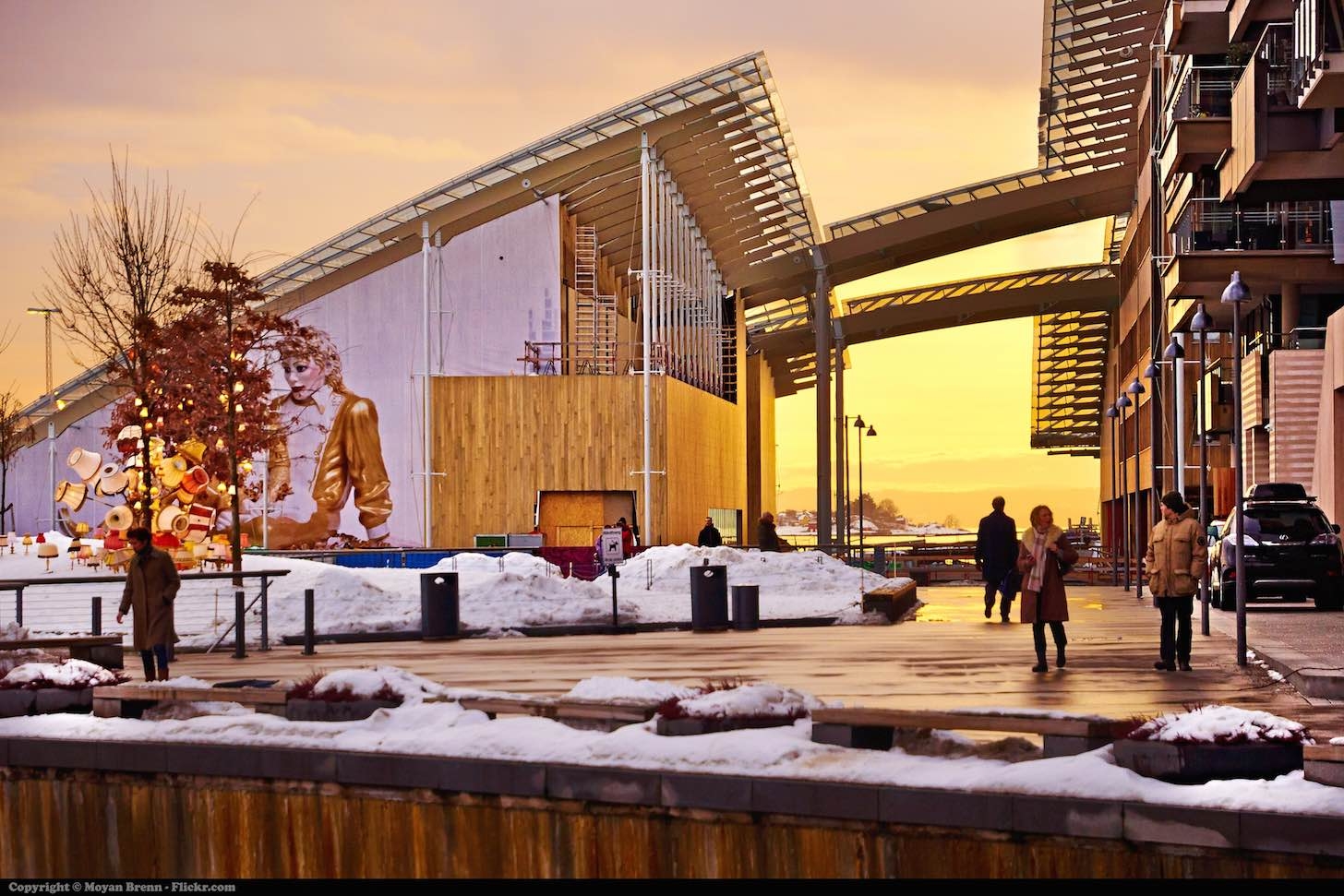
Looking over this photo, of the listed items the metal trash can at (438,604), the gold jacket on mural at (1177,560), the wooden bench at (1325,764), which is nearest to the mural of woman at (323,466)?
the metal trash can at (438,604)

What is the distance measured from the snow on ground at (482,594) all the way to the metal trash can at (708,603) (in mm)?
Answer: 1358

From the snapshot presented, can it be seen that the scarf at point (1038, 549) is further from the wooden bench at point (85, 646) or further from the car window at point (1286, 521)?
the car window at point (1286, 521)

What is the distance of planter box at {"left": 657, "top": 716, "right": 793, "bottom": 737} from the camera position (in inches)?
432

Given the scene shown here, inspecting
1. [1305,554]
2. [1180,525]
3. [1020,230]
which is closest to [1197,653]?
[1180,525]

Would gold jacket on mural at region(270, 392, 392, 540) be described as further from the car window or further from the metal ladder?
the car window

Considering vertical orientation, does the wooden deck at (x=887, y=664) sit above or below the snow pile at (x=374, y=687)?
below

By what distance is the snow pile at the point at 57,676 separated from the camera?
1423 centimetres

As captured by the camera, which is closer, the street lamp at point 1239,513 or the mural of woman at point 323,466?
the street lamp at point 1239,513

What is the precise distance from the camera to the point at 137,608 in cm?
1870

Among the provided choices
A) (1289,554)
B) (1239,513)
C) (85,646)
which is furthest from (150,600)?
(1289,554)

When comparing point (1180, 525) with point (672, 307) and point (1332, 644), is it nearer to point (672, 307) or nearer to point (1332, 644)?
point (1332, 644)

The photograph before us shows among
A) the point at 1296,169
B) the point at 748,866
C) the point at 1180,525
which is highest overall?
the point at 1296,169

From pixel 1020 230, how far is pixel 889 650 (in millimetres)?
54861

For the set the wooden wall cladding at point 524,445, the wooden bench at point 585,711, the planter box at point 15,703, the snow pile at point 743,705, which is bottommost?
the planter box at point 15,703
